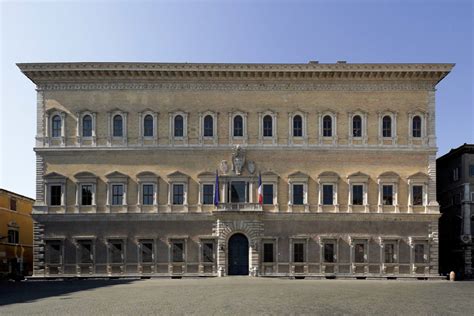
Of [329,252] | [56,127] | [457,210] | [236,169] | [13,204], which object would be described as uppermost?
[56,127]

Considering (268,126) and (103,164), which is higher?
(268,126)

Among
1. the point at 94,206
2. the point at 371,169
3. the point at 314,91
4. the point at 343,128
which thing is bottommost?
the point at 94,206

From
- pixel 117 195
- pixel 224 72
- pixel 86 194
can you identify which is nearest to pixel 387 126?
pixel 224 72

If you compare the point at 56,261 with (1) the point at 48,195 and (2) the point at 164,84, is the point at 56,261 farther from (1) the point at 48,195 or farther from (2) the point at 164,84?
(2) the point at 164,84

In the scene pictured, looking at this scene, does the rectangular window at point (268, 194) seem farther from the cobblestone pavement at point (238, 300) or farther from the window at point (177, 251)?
the cobblestone pavement at point (238, 300)

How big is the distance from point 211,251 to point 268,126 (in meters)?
10.2

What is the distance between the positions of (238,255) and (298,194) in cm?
632

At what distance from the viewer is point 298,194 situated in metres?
43.6

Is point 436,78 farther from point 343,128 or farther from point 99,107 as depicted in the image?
point 99,107

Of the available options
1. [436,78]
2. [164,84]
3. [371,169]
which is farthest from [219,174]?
[436,78]

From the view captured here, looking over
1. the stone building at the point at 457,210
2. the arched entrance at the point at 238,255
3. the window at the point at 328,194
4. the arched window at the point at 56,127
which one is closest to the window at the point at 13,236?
the arched window at the point at 56,127

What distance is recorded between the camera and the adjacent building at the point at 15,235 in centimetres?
4969

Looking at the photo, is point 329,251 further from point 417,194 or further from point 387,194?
point 417,194

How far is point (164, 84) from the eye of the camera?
4456 centimetres
